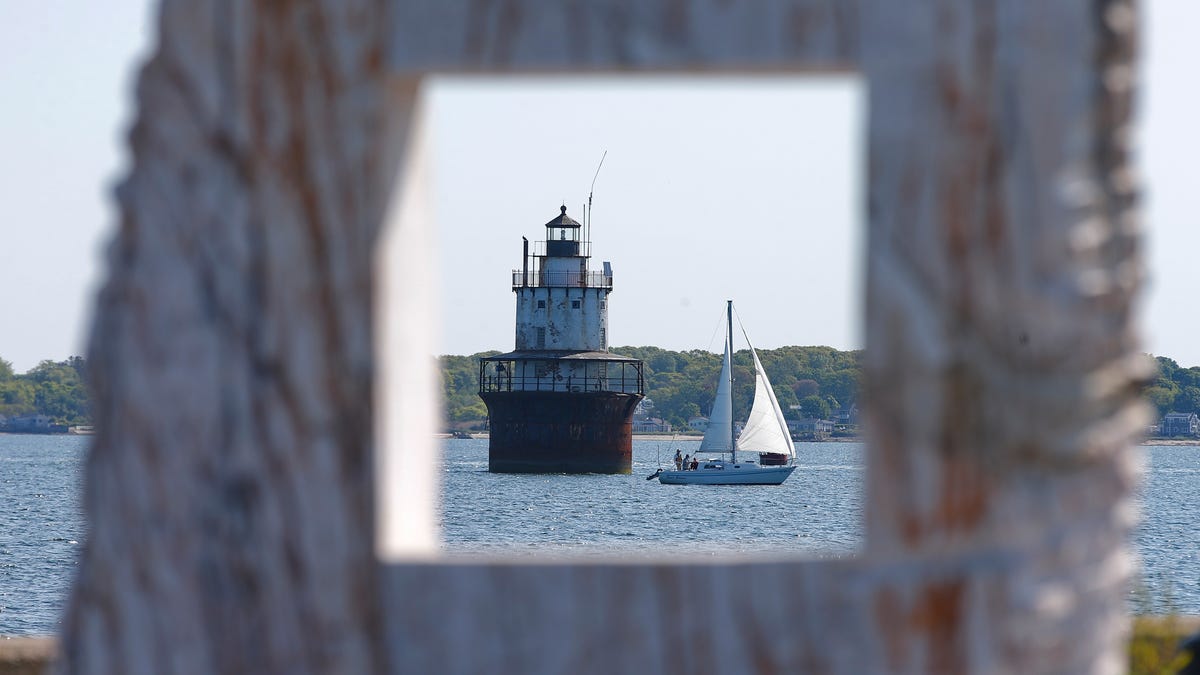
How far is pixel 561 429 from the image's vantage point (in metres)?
67.7

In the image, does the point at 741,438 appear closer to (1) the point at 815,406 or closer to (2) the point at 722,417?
(2) the point at 722,417

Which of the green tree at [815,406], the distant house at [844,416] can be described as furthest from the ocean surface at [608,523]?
the distant house at [844,416]

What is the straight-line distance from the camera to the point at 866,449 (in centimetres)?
276

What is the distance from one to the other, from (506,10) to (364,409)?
798mm

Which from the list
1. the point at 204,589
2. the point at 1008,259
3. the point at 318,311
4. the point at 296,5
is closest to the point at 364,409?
the point at 318,311

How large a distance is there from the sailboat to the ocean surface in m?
0.85

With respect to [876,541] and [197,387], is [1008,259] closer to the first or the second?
[876,541]

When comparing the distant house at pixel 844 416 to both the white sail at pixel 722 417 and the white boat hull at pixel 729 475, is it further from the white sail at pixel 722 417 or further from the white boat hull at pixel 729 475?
the white sail at pixel 722 417

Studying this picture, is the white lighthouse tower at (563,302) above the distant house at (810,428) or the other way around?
above

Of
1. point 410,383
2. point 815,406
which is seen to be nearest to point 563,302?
point 410,383

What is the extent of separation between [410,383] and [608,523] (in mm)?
48842

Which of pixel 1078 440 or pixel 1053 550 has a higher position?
pixel 1078 440

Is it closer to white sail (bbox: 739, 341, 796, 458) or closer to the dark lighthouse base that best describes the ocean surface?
the dark lighthouse base

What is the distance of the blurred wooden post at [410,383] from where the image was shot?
266 centimetres
